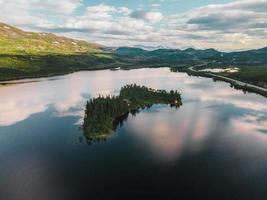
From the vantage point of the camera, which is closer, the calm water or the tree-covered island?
the calm water

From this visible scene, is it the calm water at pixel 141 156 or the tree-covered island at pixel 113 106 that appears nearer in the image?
the calm water at pixel 141 156

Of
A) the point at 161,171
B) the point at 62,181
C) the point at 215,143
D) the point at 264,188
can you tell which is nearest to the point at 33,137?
the point at 62,181

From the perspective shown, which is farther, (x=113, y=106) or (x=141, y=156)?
(x=113, y=106)

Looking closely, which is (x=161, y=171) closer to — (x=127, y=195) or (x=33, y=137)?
(x=127, y=195)

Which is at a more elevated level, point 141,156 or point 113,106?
point 113,106

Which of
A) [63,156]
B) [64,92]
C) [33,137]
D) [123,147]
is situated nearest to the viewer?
[63,156]
